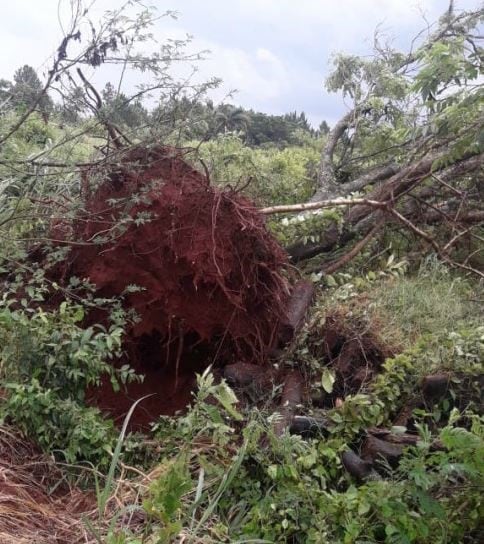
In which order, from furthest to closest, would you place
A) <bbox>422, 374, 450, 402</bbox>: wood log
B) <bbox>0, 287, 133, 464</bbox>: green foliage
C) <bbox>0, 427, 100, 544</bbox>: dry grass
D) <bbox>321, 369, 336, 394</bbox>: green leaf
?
1. <bbox>321, 369, 336, 394</bbox>: green leaf
2. <bbox>422, 374, 450, 402</bbox>: wood log
3. <bbox>0, 287, 133, 464</bbox>: green foliage
4. <bbox>0, 427, 100, 544</bbox>: dry grass

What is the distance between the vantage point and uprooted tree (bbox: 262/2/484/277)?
129 inches

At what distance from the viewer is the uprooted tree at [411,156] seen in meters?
3.27

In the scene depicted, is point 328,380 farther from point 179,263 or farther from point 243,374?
point 179,263

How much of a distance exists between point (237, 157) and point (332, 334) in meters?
2.38

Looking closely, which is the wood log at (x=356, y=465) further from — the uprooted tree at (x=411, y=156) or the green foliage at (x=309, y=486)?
the uprooted tree at (x=411, y=156)

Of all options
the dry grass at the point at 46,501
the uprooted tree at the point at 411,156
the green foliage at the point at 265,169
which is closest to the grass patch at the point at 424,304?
the uprooted tree at the point at 411,156

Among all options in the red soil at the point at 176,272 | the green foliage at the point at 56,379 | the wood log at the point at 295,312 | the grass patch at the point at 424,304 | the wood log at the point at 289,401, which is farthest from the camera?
the grass patch at the point at 424,304

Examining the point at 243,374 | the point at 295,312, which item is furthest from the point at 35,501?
the point at 295,312

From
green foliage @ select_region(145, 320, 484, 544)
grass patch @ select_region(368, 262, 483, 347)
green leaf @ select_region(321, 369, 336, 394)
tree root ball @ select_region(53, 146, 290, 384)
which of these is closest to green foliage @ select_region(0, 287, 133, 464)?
green foliage @ select_region(145, 320, 484, 544)

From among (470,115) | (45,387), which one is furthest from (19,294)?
(470,115)

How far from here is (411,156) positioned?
18.2 ft

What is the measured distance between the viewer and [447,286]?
15.2ft

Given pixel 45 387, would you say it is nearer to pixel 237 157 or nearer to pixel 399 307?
pixel 399 307

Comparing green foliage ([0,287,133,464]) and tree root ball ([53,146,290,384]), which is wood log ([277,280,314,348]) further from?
green foliage ([0,287,133,464])
